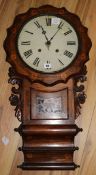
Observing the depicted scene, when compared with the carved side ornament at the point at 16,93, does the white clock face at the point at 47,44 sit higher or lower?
higher

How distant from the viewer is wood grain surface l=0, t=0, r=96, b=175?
1819mm

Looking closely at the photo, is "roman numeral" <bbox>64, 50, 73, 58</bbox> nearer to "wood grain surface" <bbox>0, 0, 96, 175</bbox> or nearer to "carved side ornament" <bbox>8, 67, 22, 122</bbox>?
"wood grain surface" <bbox>0, 0, 96, 175</bbox>

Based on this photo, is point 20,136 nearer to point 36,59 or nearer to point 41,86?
point 41,86

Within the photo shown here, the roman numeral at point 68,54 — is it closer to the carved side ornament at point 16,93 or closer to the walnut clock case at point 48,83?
the walnut clock case at point 48,83

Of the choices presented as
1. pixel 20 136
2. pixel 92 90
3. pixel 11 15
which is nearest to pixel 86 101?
pixel 92 90

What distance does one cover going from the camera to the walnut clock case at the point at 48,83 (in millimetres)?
1786

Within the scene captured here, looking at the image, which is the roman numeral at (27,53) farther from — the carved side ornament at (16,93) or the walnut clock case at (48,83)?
the carved side ornament at (16,93)

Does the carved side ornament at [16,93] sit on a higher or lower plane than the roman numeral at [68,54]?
lower

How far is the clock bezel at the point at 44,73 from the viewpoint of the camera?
1.82 metres

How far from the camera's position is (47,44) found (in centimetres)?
184

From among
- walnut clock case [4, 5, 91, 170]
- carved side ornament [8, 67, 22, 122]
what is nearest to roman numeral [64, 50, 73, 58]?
walnut clock case [4, 5, 91, 170]

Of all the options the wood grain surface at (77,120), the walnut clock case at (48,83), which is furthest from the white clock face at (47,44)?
the wood grain surface at (77,120)

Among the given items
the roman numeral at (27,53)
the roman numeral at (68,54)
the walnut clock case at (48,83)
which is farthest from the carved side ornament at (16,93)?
the roman numeral at (68,54)

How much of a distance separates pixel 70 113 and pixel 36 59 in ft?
1.08
